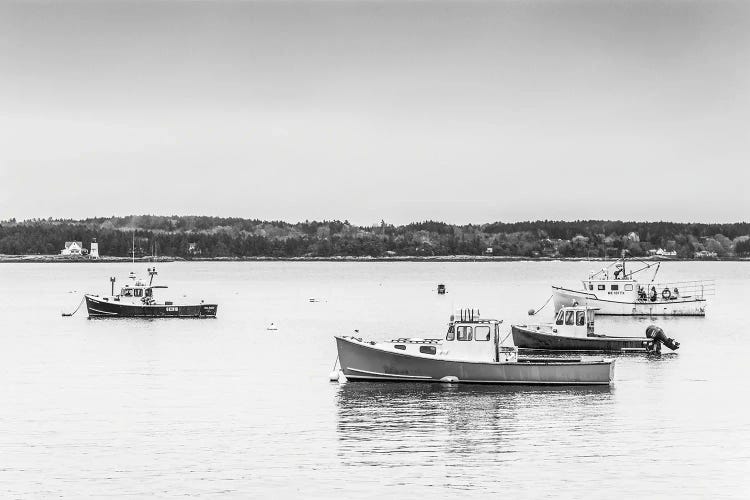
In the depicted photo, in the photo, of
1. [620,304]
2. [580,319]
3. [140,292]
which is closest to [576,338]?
[580,319]

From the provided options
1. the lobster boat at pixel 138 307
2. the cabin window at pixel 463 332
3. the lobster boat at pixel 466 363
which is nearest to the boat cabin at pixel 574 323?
the lobster boat at pixel 466 363

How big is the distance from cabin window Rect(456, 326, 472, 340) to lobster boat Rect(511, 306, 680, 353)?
619 inches

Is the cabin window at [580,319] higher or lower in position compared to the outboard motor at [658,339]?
higher

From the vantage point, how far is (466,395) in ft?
142

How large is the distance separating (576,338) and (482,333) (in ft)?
53.0

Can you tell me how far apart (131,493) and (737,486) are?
15954 millimetres

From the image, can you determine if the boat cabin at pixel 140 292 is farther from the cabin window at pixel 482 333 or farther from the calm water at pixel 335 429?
the cabin window at pixel 482 333

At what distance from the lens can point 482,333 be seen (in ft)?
145

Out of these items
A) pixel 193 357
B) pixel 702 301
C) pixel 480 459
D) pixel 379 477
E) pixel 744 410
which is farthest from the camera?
pixel 702 301

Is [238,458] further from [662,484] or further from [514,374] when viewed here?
[514,374]

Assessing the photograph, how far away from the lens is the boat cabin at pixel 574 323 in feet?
195

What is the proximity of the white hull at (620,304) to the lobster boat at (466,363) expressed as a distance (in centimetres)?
4573

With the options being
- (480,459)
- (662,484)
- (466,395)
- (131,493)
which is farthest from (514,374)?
(131,493)

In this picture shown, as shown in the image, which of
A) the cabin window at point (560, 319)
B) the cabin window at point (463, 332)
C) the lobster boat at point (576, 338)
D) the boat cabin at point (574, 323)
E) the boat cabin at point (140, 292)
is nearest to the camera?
the cabin window at point (463, 332)
